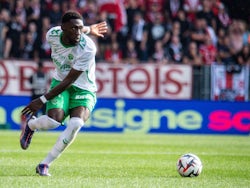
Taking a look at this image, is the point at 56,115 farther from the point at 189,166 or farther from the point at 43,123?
the point at 189,166

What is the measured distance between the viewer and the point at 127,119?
77.2 ft

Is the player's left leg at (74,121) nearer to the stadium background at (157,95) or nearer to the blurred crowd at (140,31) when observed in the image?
the stadium background at (157,95)

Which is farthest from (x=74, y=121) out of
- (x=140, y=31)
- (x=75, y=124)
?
(x=140, y=31)

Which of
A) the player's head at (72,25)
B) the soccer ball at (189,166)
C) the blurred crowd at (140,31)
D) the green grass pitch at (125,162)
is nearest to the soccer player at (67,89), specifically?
the player's head at (72,25)

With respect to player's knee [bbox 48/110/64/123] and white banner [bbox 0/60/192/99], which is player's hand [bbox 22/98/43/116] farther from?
white banner [bbox 0/60/192/99]

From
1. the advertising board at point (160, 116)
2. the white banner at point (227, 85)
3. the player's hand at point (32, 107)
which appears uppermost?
the player's hand at point (32, 107)

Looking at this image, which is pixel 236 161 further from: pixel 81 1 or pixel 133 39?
pixel 81 1

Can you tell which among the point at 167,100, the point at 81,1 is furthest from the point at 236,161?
the point at 81,1

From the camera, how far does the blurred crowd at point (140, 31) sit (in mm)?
23500

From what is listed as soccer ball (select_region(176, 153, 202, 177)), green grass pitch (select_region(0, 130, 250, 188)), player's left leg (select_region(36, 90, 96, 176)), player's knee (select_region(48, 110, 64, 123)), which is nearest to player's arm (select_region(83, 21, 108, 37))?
player's left leg (select_region(36, 90, 96, 176))

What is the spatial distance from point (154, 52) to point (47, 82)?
3.63 metres

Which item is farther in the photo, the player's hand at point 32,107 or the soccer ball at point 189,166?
the soccer ball at point 189,166

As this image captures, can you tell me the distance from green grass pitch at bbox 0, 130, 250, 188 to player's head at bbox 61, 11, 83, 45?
1956 millimetres

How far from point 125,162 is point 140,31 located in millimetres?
11434
